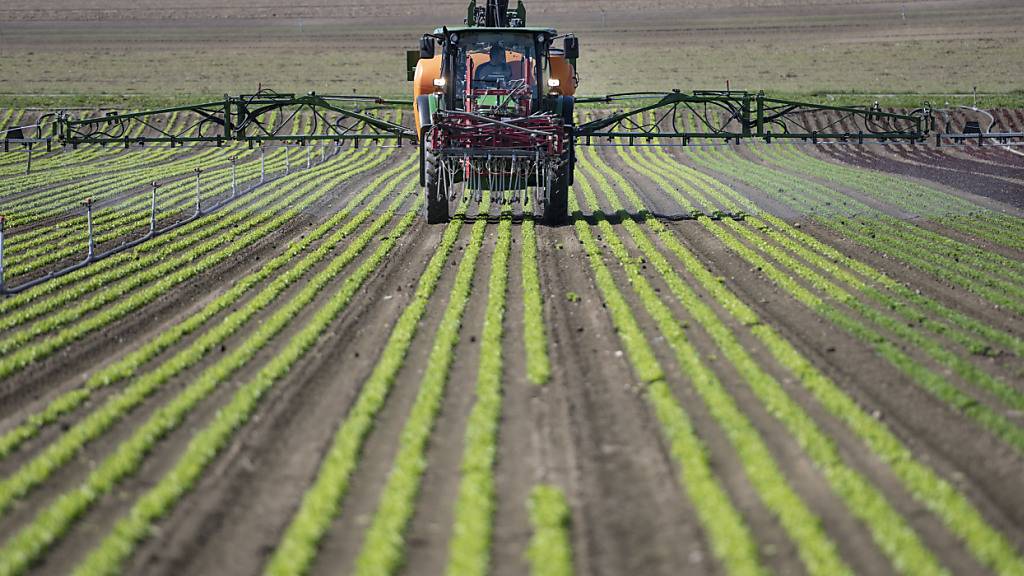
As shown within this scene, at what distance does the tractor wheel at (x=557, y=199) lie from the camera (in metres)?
20.0

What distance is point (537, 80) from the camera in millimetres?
20828

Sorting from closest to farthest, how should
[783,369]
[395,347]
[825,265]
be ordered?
[783,369] < [395,347] < [825,265]

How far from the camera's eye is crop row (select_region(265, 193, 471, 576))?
6.30 m

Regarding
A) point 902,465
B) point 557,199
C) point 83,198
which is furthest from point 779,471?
point 83,198

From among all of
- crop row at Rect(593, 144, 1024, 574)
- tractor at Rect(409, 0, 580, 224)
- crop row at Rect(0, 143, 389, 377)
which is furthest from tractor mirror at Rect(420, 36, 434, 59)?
crop row at Rect(593, 144, 1024, 574)

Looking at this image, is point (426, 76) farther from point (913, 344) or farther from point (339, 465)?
point (339, 465)

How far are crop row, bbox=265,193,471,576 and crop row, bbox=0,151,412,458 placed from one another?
70.1 inches

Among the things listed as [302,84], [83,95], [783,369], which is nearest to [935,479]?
[783,369]

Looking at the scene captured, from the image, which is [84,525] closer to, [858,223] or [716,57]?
[858,223]

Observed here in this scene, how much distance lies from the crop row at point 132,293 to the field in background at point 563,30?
131 ft

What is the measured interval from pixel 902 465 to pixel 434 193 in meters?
13.7

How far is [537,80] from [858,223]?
6.33 metres

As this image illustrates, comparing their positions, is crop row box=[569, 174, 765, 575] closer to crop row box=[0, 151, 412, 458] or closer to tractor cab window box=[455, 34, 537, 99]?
crop row box=[0, 151, 412, 458]

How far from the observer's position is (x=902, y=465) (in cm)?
755
